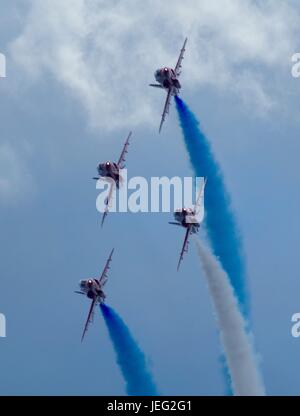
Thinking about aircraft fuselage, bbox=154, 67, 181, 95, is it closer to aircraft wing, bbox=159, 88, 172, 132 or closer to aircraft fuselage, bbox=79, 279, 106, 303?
aircraft wing, bbox=159, 88, 172, 132

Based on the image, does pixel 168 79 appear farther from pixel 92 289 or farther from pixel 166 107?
pixel 92 289

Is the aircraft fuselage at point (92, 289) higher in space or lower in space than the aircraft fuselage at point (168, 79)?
lower

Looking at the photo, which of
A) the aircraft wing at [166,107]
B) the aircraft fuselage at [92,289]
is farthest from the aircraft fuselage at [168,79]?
the aircraft fuselage at [92,289]

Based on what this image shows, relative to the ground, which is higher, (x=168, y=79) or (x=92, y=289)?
(x=168, y=79)

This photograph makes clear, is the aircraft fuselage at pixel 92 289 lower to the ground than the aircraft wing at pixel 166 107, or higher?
lower

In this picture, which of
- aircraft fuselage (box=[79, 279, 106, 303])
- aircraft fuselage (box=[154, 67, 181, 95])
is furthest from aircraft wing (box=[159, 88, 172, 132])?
aircraft fuselage (box=[79, 279, 106, 303])

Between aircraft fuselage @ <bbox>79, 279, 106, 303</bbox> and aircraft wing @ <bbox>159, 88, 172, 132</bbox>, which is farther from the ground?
aircraft wing @ <bbox>159, 88, 172, 132</bbox>

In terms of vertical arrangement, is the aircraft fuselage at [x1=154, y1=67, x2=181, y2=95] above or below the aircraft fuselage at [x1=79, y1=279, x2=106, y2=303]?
above

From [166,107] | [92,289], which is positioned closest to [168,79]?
[166,107]

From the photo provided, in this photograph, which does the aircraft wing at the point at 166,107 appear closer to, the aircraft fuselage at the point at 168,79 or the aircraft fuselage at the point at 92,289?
the aircraft fuselage at the point at 168,79
